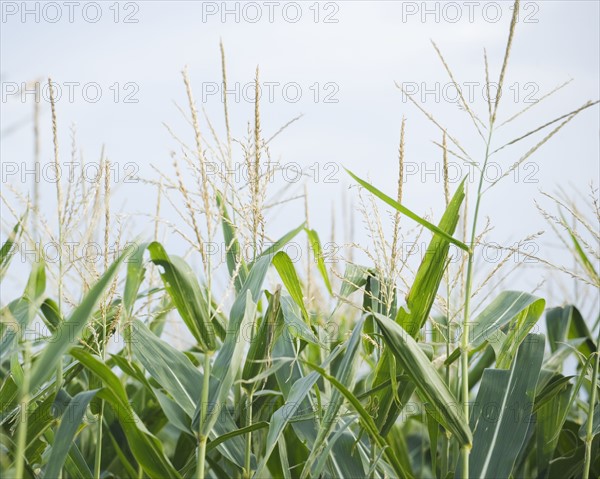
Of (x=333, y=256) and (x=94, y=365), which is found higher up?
(x=333, y=256)

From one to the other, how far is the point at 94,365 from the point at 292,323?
690 millimetres

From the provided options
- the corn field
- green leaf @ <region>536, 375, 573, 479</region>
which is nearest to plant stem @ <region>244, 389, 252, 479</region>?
the corn field

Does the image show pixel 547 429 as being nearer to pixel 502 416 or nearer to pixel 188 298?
pixel 502 416

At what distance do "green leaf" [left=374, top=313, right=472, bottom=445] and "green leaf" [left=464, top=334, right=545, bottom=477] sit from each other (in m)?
0.23

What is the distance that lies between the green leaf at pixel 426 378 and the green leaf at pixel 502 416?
0.75ft

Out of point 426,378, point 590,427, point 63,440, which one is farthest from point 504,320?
point 63,440

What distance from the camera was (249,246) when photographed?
7.73 ft

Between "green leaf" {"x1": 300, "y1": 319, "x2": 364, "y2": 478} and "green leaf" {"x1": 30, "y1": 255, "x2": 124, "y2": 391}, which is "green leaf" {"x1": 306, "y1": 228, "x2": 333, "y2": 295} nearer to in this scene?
"green leaf" {"x1": 300, "y1": 319, "x2": 364, "y2": 478}

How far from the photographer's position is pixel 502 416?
2.25 meters

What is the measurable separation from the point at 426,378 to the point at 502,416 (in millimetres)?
445

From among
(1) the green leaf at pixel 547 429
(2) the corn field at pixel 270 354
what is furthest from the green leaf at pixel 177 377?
(1) the green leaf at pixel 547 429

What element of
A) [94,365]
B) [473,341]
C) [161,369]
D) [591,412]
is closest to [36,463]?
[161,369]

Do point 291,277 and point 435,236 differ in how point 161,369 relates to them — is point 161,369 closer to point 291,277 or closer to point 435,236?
point 291,277

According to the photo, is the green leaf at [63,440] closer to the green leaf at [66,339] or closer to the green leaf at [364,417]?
the green leaf at [66,339]
